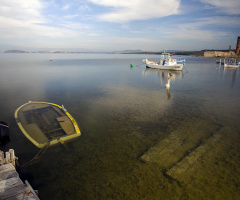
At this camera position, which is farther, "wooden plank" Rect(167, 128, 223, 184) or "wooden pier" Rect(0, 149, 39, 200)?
"wooden plank" Rect(167, 128, 223, 184)

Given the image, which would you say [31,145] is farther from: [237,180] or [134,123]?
[237,180]

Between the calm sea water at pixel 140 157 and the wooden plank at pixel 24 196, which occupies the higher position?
the wooden plank at pixel 24 196

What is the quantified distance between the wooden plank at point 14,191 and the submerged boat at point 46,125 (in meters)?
4.87

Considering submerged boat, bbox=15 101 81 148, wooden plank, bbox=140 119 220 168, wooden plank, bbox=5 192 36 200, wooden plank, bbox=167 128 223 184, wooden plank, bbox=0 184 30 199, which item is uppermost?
wooden plank, bbox=0 184 30 199

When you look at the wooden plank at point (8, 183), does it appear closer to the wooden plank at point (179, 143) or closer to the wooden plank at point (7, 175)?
the wooden plank at point (7, 175)

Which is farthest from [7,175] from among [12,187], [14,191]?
[14,191]

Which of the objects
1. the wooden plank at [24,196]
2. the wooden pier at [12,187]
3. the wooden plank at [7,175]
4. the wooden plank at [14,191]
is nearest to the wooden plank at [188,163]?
the wooden plank at [24,196]

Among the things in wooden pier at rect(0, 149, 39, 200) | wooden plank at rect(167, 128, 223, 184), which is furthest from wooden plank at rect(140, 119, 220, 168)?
wooden pier at rect(0, 149, 39, 200)

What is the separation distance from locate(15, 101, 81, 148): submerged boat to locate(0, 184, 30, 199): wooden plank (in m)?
4.87

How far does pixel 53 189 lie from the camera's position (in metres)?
8.35

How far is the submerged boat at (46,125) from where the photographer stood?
12383 millimetres

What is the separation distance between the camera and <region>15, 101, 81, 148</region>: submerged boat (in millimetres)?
12383

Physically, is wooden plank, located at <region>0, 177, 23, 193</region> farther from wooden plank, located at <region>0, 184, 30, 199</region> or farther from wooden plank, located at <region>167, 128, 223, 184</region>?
wooden plank, located at <region>167, 128, 223, 184</region>

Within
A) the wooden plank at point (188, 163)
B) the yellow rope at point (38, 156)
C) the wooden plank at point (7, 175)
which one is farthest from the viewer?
the yellow rope at point (38, 156)
